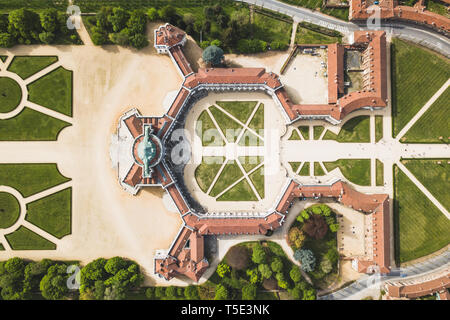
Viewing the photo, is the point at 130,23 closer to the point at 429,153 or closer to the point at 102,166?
the point at 102,166

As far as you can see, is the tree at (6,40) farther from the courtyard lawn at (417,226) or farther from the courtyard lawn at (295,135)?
the courtyard lawn at (417,226)

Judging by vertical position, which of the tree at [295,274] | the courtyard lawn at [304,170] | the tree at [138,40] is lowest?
the tree at [295,274]

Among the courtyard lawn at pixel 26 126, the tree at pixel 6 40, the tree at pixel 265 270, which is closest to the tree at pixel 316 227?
the tree at pixel 265 270

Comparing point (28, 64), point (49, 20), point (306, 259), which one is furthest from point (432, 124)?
point (28, 64)

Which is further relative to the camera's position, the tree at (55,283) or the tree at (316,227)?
the tree at (55,283)

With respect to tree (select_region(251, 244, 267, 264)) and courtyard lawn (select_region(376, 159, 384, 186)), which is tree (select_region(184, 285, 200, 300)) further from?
courtyard lawn (select_region(376, 159, 384, 186))

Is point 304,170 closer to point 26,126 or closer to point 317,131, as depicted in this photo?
point 317,131
